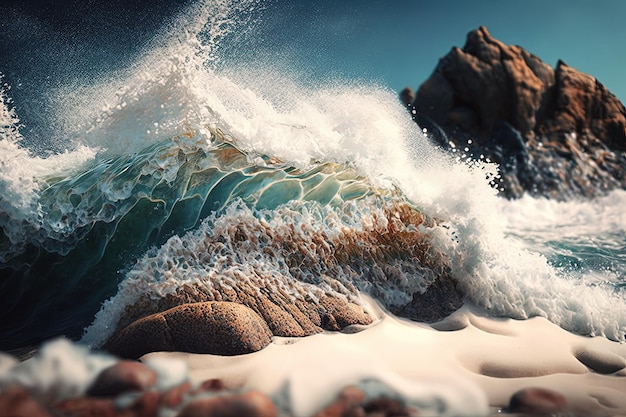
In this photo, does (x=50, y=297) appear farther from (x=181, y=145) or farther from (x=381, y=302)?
(x=381, y=302)

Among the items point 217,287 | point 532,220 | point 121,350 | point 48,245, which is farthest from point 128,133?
point 532,220

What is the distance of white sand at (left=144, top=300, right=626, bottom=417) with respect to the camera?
4.92 ft

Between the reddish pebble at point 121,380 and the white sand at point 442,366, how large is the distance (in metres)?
0.26

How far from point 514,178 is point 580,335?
10.9 metres

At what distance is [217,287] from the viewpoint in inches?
101

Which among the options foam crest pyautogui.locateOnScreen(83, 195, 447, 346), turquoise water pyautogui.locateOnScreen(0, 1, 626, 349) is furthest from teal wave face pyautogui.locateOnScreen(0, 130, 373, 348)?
foam crest pyautogui.locateOnScreen(83, 195, 447, 346)

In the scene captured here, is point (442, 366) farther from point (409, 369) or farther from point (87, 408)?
point (87, 408)

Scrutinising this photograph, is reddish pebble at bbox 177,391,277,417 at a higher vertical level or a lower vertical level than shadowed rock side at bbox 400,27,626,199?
lower

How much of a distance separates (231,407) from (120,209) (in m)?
2.46

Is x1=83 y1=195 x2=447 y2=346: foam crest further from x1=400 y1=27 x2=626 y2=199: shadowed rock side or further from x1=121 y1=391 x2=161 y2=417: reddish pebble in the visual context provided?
x1=400 y1=27 x2=626 y2=199: shadowed rock side

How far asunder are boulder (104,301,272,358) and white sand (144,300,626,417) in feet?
0.21

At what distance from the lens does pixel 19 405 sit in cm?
98

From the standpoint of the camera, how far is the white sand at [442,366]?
1.50 metres

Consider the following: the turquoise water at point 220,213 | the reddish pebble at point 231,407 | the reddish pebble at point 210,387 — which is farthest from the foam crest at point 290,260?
the reddish pebble at point 231,407
